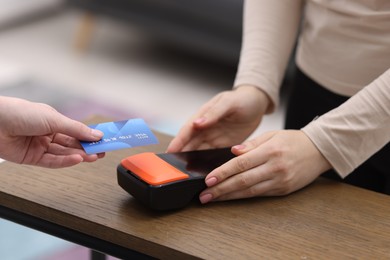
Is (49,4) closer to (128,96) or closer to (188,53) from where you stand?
(188,53)

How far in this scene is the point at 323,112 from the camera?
1.10m

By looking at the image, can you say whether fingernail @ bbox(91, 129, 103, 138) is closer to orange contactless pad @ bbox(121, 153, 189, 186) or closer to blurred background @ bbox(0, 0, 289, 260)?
orange contactless pad @ bbox(121, 153, 189, 186)

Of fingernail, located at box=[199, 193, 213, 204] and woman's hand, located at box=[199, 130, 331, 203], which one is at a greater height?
woman's hand, located at box=[199, 130, 331, 203]

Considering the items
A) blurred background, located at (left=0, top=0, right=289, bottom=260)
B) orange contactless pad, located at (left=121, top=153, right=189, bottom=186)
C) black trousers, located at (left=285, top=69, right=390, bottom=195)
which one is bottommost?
blurred background, located at (left=0, top=0, right=289, bottom=260)

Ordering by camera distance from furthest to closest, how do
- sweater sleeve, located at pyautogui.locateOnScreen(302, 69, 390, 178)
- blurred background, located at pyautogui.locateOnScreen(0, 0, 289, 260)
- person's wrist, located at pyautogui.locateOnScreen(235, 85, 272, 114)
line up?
1. blurred background, located at pyautogui.locateOnScreen(0, 0, 289, 260)
2. person's wrist, located at pyautogui.locateOnScreen(235, 85, 272, 114)
3. sweater sleeve, located at pyautogui.locateOnScreen(302, 69, 390, 178)

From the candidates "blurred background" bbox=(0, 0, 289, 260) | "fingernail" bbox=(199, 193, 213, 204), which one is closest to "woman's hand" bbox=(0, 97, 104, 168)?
"fingernail" bbox=(199, 193, 213, 204)

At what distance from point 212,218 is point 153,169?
0.09 m

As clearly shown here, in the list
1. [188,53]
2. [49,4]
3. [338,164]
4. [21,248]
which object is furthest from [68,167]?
[49,4]

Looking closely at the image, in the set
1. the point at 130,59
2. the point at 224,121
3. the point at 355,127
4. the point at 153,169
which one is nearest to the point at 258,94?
the point at 224,121

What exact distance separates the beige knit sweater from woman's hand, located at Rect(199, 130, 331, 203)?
0.07 feet

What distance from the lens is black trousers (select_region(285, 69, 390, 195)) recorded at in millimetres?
1033

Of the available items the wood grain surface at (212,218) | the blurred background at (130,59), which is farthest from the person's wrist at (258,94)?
the blurred background at (130,59)

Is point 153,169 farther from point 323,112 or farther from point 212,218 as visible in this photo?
point 323,112

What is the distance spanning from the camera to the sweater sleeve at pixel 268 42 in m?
1.04
